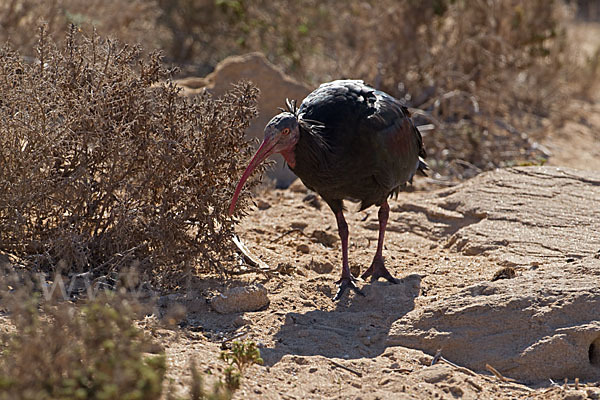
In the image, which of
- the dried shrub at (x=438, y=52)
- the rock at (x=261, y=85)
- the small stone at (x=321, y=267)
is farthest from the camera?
the dried shrub at (x=438, y=52)

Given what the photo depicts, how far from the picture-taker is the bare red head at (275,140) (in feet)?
14.9

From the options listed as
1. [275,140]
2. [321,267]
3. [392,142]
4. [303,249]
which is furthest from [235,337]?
[392,142]

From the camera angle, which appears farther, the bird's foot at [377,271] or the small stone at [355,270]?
the small stone at [355,270]

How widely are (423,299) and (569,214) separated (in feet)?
5.99

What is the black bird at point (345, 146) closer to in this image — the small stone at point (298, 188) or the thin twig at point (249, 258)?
the thin twig at point (249, 258)

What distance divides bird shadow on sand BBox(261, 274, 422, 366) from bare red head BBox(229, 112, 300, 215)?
0.87 metres

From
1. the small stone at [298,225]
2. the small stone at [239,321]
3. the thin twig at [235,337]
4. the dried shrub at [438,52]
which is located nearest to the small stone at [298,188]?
the small stone at [298,225]

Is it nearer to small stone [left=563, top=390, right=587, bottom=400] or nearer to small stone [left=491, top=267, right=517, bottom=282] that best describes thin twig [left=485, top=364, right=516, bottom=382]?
small stone [left=563, top=390, right=587, bottom=400]

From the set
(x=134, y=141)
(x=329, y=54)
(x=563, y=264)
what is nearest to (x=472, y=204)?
(x=563, y=264)

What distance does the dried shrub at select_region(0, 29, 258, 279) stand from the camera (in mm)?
4539

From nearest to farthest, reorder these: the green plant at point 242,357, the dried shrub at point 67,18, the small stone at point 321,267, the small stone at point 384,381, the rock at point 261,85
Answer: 1. the green plant at point 242,357
2. the small stone at point 384,381
3. the small stone at point 321,267
4. the rock at point 261,85
5. the dried shrub at point 67,18

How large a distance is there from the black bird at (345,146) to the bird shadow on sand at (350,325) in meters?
0.15

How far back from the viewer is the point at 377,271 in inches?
209

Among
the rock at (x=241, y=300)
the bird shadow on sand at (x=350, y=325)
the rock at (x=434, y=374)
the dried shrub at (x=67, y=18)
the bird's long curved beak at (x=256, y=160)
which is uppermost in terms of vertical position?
the dried shrub at (x=67, y=18)
